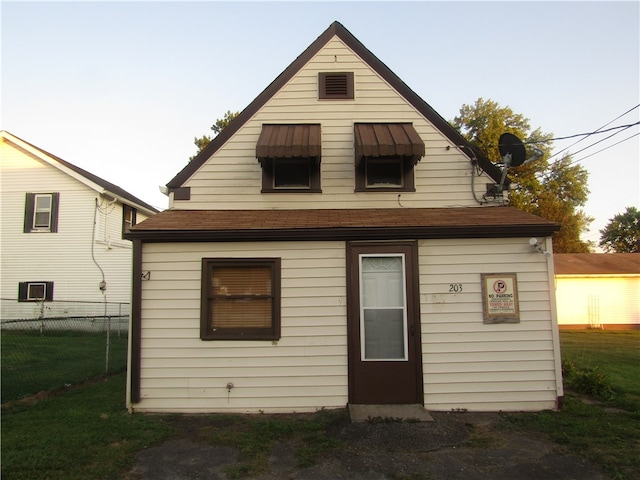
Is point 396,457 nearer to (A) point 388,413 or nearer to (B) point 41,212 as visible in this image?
(A) point 388,413

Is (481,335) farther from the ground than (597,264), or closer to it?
closer to it

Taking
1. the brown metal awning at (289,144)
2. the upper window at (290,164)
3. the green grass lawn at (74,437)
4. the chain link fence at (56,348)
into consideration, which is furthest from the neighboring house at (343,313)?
the chain link fence at (56,348)

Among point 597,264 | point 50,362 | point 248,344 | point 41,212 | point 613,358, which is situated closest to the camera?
point 248,344

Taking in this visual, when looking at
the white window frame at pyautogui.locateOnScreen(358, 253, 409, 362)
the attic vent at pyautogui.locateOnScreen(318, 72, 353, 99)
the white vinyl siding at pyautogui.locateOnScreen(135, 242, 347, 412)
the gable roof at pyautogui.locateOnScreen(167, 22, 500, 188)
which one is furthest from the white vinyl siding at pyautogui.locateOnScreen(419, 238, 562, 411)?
the attic vent at pyautogui.locateOnScreen(318, 72, 353, 99)

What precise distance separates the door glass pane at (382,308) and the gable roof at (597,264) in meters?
17.5

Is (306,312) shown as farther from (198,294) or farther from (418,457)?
(418,457)

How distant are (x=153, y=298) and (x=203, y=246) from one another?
1.08m

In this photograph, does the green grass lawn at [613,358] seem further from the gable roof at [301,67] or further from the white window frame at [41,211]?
the white window frame at [41,211]

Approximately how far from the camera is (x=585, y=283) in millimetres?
21875

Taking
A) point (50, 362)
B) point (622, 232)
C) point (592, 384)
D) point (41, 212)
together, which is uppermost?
point (622, 232)

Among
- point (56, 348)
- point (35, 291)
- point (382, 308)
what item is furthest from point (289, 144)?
point (35, 291)

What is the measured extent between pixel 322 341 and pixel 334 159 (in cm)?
335

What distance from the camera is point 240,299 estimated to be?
679 cm

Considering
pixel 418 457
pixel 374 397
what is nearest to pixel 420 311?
pixel 374 397
